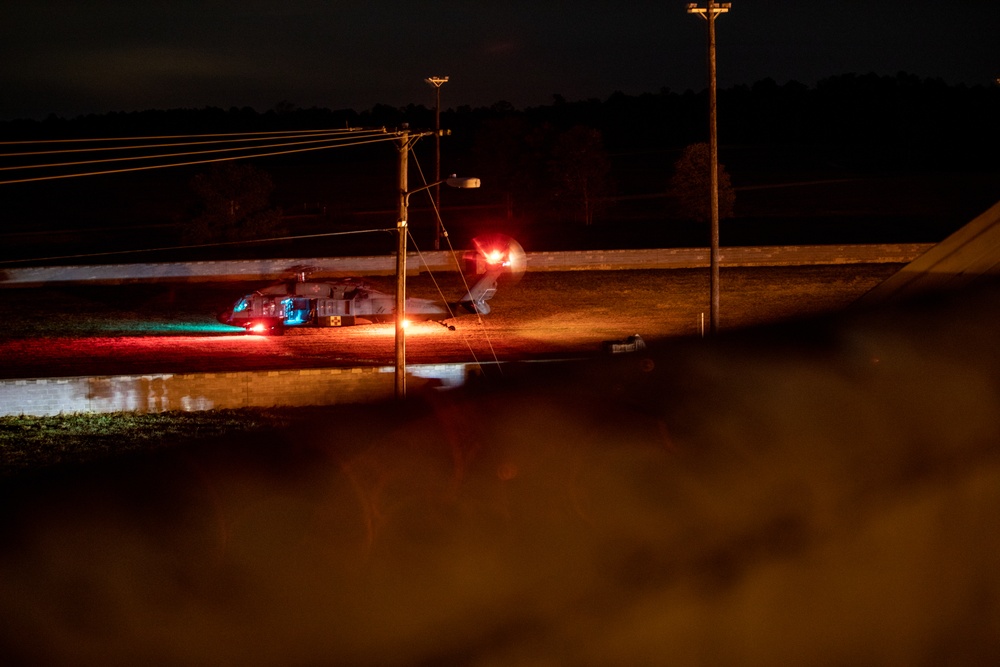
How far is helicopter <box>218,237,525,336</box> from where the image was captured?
35.2 meters

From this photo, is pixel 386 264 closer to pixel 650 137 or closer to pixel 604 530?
pixel 604 530

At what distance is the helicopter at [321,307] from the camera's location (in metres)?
35.2

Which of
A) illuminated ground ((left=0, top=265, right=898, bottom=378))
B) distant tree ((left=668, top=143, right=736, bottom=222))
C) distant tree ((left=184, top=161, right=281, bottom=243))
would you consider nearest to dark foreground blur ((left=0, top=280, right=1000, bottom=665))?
illuminated ground ((left=0, top=265, right=898, bottom=378))

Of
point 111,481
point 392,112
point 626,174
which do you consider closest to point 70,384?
point 111,481

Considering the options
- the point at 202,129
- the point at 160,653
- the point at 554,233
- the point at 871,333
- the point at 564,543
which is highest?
the point at 202,129

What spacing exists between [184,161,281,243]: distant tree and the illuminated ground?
12.2 metres

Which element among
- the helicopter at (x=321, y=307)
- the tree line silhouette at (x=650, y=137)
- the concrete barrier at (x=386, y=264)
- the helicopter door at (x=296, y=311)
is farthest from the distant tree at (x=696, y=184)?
the helicopter door at (x=296, y=311)

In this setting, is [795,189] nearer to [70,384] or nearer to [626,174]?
[626,174]

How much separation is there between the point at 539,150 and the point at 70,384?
4974cm

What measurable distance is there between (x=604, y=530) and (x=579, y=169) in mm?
62665

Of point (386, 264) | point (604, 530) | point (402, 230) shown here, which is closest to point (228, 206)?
point (386, 264)

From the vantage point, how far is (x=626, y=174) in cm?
10319

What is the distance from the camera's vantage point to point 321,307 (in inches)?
1405

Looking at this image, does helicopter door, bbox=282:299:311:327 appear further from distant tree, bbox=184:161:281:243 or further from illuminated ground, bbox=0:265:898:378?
distant tree, bbox=184:161:281:243
